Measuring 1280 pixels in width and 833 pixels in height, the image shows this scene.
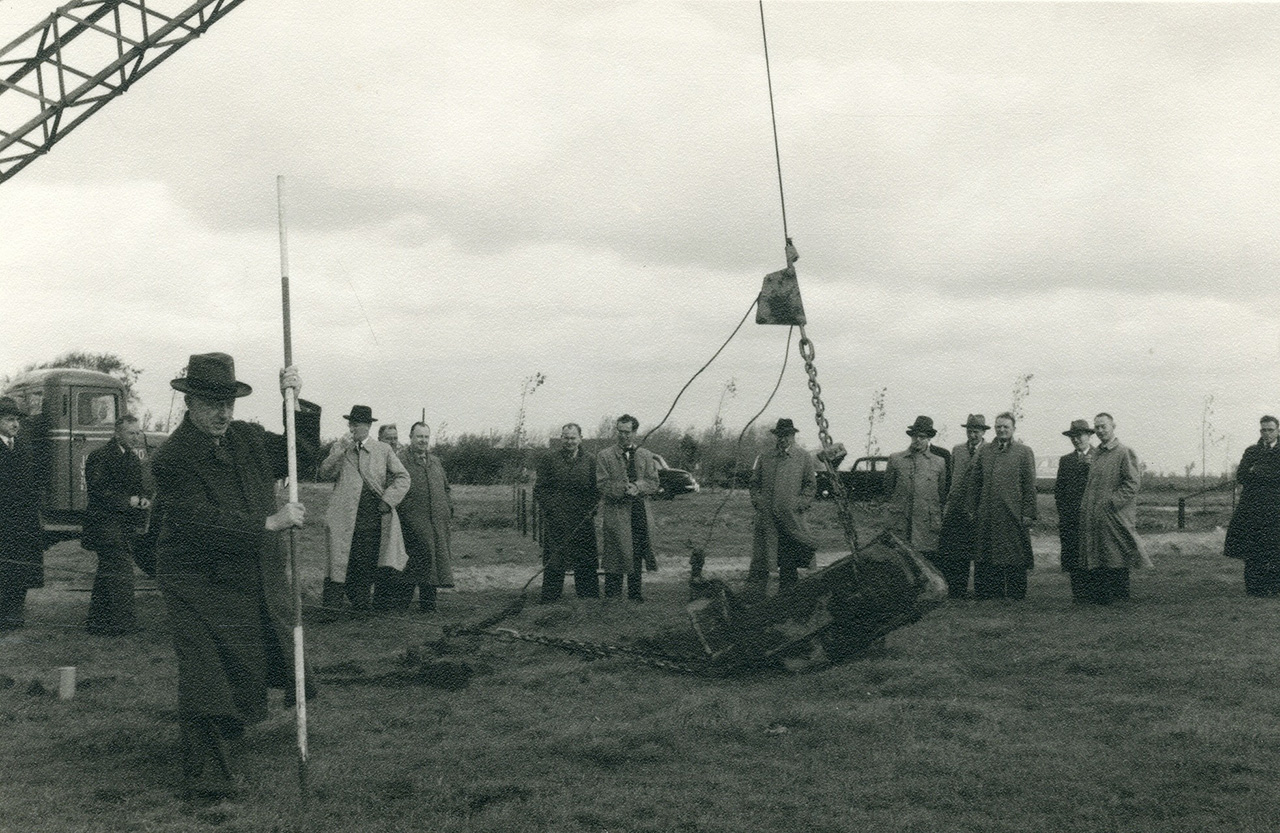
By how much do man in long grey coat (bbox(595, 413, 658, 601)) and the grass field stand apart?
1.89 metres

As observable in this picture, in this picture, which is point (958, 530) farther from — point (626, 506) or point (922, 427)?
point (626, 506)

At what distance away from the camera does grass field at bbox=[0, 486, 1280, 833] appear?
17.1ft

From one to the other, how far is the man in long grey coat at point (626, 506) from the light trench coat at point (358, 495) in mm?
2044

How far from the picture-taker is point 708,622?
9.07m

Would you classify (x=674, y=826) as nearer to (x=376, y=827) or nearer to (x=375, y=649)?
(x=376, y=827)

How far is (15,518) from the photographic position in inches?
420

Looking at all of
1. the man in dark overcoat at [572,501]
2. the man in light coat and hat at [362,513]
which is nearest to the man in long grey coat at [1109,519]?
the man in dark overcoat at [572,501]

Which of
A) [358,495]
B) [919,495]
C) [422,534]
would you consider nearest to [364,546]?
[358,495]

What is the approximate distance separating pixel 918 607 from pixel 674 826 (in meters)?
2.99

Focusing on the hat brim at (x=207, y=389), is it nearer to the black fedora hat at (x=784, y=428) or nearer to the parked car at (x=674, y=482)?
the black fedora hat at (x=784, y=428)

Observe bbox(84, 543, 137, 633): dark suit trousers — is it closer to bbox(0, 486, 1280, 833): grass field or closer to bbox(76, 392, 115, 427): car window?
bbox(0, 486, 1280, 833): grass field

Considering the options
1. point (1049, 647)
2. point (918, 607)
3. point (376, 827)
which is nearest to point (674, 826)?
point (376, 827)

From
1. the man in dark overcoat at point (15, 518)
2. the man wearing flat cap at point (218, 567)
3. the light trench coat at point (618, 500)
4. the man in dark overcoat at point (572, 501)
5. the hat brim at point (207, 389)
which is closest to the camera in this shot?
the man wearing flat cap at point (218, 567)

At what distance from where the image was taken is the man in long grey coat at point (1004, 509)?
40.0ft
